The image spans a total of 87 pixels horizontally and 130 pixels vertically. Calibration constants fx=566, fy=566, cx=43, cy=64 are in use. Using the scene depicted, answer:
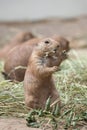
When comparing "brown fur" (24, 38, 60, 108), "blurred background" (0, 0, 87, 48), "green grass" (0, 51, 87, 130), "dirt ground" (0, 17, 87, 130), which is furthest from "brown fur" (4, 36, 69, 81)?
"blurred background" (0, 0, 87, 48)

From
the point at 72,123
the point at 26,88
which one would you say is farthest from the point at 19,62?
the point at 72,123

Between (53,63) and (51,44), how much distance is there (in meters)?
0.19

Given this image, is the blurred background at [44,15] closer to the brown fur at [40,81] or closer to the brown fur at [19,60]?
the brown fur at [19,60]

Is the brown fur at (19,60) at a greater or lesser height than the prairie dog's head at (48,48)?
greater

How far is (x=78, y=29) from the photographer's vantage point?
48.2ft

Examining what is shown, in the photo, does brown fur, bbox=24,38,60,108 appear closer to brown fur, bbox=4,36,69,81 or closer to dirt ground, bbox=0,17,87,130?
brown fur, bbox=4,36,69,81

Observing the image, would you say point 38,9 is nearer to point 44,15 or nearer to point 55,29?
point 44,15

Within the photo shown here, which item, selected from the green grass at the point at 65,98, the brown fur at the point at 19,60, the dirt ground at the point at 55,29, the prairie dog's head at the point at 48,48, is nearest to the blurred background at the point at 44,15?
the dirt ground at the point at 55,29

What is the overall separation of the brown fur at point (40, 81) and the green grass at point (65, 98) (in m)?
0.16

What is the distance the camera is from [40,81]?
5.69 meters

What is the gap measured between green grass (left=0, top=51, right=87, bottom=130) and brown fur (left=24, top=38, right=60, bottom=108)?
16 cm

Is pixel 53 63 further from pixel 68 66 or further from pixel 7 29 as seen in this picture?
pixel 7 29

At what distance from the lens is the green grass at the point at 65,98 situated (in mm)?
5499

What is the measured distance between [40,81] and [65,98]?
593 mm
